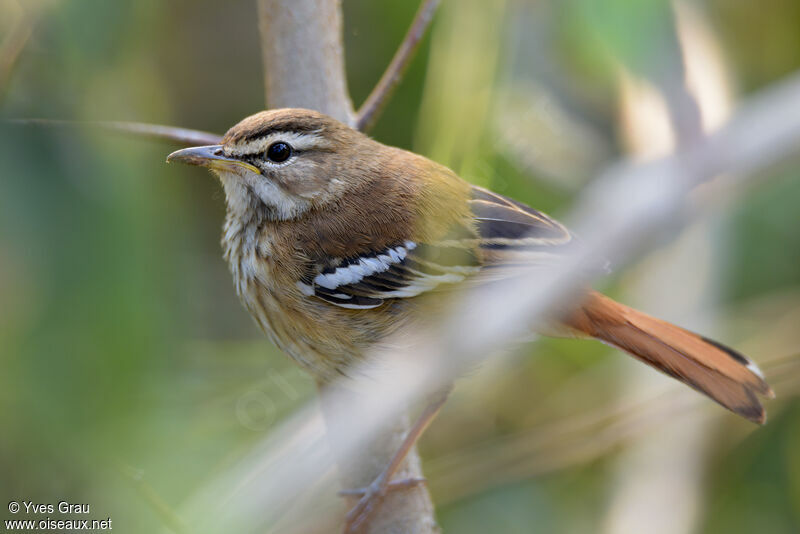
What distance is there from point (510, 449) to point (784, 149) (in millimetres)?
2024

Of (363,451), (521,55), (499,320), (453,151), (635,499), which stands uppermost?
(521,55)

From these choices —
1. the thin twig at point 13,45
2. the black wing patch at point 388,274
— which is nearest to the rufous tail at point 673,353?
the black wing patch at point 388,274

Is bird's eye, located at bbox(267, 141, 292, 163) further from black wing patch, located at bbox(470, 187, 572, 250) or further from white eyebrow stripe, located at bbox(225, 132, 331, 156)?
black wing patch, located at bbox(470, 187, 572, 250)

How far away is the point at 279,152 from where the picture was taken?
2943mm

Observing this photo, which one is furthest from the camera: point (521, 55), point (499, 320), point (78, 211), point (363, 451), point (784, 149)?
point (521, 55)

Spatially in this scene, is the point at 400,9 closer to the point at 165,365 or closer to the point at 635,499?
the point at 165,365

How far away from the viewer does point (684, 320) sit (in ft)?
13.2

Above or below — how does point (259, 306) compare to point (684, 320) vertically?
above

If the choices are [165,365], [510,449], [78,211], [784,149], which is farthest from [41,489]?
[784,149]

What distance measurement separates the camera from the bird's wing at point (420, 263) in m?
2.89
